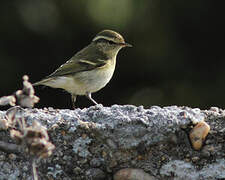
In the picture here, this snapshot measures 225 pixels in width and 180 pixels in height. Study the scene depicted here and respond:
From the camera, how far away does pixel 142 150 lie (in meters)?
2.96

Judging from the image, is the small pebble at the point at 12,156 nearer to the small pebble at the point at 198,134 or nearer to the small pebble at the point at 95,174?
the small pebble at the point at 95,174

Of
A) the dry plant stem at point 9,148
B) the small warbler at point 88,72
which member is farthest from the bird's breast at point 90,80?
the dry plant stem at point 9,148

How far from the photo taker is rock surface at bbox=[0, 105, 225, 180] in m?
2.90

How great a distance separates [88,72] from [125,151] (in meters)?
2.30

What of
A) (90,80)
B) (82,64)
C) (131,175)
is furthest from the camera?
(82,64)

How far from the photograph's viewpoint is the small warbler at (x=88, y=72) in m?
5.05

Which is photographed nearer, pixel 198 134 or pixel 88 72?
pixel 198 134

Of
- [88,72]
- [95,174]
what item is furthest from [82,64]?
[95,174]

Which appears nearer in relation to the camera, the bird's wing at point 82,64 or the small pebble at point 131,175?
the small pebble at point 131,175

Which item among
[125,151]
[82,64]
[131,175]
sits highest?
[82,64]

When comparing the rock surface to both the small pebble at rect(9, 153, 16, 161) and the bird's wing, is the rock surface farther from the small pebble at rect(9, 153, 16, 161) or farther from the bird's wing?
the bird's wing

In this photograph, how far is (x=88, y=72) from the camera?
5156 mm

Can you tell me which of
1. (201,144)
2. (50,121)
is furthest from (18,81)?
(201,144)

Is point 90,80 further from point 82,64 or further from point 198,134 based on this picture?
point 198,134
